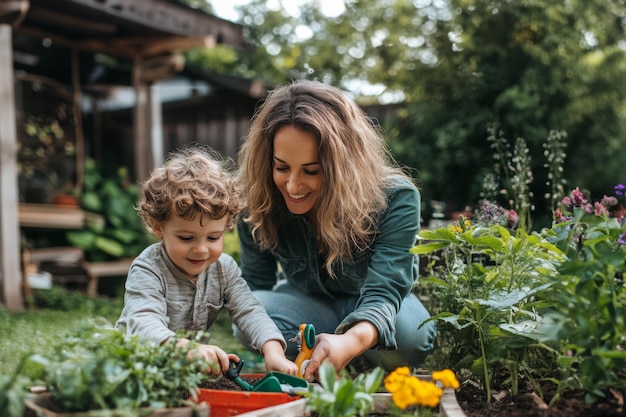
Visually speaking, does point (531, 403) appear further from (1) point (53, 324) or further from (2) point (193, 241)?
(1) point (53, 324)

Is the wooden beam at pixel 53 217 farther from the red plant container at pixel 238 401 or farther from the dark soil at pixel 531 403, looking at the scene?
the red plant container at pixel 238 401

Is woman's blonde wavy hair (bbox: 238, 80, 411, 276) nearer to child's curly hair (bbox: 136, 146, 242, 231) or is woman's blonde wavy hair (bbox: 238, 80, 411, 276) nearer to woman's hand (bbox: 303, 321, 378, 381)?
child's curly hair (bbox: 136, 146, 242, 231)

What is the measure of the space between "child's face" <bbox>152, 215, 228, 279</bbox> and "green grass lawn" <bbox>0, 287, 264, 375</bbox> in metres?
0.31

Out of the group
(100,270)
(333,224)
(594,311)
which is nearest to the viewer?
(594,311)

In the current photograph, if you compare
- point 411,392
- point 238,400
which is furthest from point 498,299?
point 238,400

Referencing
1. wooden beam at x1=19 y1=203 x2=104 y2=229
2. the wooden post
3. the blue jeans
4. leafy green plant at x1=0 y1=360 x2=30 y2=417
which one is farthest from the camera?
wooden beam at x1=19 y1=203 x2=104 y2=229

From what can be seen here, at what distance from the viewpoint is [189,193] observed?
2.03 meters

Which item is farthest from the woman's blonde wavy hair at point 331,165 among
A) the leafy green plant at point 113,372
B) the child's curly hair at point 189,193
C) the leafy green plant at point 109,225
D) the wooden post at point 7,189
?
the leafy green plant at point 109,225

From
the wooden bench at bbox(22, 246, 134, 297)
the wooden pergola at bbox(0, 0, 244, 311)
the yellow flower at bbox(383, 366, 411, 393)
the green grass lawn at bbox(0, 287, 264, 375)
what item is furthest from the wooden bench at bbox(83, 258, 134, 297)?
the yellow flower at bbox(383, 366, 411, 393)

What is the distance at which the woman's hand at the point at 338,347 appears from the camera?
6.16 feet

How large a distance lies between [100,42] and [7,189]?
2445 millimetres

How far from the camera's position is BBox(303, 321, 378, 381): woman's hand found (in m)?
1.88

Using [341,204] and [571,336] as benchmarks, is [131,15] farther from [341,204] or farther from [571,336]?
[571,336]

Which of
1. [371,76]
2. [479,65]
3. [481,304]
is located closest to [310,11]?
[371,76]
